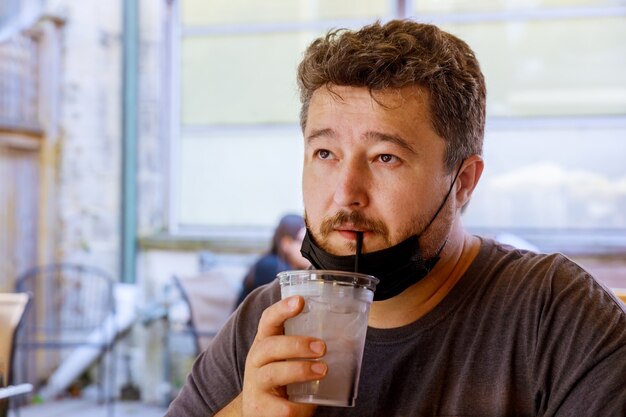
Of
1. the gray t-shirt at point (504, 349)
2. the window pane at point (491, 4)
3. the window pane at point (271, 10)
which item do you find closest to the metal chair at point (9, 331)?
the gray t-shirt at point (504, 349)

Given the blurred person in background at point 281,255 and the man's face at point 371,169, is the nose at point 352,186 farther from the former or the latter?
the blurred person in background at point 281,255

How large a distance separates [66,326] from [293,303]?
531 centimetres

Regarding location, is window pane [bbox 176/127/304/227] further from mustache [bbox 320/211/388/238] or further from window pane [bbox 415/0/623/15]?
mustache [bbox 320/211/388/238]

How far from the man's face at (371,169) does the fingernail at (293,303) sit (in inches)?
7.9

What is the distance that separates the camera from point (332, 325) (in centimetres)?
112

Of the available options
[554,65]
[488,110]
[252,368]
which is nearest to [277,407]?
[252,368]

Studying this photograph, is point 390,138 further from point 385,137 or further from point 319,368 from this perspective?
point 319,368

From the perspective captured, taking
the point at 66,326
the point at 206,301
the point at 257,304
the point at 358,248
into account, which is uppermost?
the point at 358,248

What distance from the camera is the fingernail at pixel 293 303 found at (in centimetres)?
111

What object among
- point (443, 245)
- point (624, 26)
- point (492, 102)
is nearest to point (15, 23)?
point (492, 102)

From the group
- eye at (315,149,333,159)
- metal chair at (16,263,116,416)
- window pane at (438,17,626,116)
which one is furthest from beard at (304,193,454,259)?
metal chair at (16,263,116,416)

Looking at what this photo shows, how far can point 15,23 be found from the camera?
5.77 m

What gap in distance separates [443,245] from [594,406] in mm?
362

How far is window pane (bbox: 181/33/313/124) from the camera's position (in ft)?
19.5
